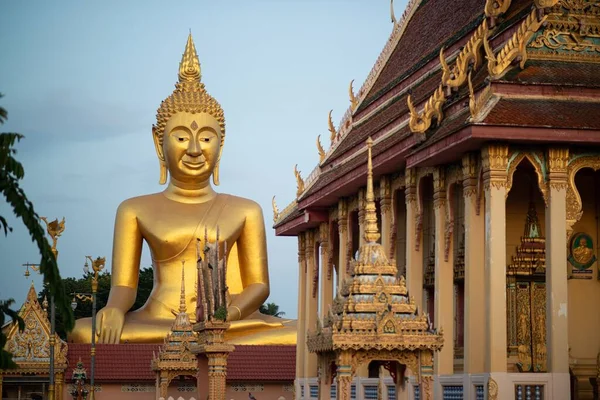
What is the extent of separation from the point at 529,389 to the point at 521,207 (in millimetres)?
4475

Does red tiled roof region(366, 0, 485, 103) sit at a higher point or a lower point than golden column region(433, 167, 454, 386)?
higher

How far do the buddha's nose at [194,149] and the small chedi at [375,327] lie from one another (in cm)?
2221

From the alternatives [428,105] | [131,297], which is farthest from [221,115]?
[428,105]

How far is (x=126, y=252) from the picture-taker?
3822 centimetres

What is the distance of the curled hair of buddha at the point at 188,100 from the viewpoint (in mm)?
39344

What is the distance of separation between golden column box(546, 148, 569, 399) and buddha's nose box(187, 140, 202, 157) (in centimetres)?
1945

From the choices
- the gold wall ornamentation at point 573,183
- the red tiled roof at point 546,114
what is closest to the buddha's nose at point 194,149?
the red tiled roof at point 546,114

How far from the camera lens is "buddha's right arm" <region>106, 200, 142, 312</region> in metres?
38.0

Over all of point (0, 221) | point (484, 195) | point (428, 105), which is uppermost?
point (428, 105)

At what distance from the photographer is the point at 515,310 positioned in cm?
2372

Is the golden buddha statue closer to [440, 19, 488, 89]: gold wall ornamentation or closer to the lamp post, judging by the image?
the lamp post

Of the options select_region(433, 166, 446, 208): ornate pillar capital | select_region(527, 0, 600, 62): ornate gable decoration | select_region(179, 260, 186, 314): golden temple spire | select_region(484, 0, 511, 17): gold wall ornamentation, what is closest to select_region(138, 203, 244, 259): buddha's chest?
select_region(179, 260, 186, 314): golden temple spire

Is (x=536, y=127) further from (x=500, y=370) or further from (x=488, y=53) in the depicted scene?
(x=500, y=370)

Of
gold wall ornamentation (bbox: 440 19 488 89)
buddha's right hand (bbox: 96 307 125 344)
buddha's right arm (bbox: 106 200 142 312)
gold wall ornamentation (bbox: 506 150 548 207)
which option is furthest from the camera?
buddha's right arm (bbox: 106 200 142 312)
